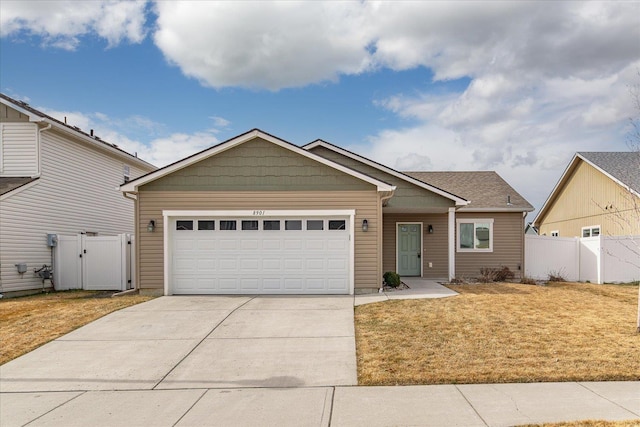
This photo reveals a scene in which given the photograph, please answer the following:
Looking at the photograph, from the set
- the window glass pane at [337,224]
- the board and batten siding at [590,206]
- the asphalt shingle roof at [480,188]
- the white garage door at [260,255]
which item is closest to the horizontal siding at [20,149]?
the white garage door at [260,255]

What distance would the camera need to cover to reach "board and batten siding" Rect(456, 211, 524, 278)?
58.7 feet

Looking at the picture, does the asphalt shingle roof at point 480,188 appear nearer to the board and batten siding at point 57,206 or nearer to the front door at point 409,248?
the front door at point 409,248

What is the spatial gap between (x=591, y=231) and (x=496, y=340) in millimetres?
15823

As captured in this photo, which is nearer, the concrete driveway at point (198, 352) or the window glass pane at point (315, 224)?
the concrete driveway at point (198, 352)

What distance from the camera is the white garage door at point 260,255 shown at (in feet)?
43.2

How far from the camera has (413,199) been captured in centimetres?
1570

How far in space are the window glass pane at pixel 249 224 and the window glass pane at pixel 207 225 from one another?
2.89 ft

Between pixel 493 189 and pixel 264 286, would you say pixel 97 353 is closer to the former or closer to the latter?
pixel 264 286

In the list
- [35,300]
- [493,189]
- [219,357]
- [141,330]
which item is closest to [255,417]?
[219,357]

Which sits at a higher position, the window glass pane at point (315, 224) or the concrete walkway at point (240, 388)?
the window glass pane at point (315, 224)

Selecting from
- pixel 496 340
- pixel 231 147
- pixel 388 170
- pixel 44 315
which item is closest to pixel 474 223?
pixel 388 170

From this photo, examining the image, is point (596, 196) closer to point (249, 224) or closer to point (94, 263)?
point (249, 224)

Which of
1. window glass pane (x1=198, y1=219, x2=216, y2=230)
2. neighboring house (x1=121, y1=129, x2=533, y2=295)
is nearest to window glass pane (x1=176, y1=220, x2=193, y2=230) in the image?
neighboring house (x1=121, y1=129, x2=533, y2=295)

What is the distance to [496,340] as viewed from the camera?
786cm
